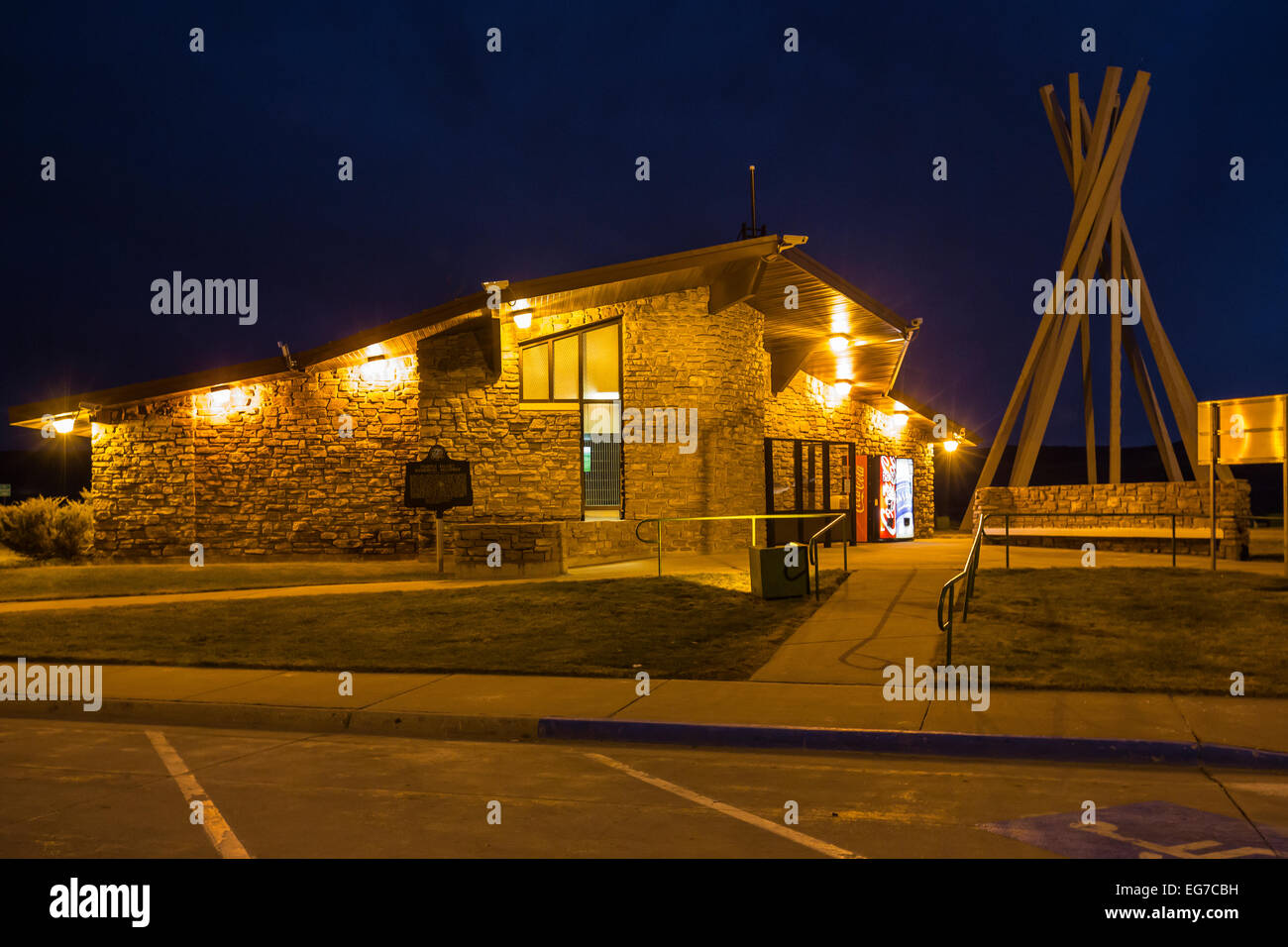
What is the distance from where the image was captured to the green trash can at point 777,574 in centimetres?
1299

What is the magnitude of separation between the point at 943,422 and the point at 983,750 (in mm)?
26528

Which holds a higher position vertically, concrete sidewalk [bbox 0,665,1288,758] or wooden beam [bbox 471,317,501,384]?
wooden beam [bbox 471,317,501,384]

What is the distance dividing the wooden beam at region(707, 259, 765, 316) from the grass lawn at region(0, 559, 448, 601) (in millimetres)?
8210

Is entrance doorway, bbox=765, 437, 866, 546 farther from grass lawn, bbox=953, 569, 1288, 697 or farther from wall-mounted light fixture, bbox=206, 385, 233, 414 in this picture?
wall-mounted light fixture, bbox=206, 385, 233, 414

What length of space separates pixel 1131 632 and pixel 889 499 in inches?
669

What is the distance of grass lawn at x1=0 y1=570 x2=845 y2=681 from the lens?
9.86 metres

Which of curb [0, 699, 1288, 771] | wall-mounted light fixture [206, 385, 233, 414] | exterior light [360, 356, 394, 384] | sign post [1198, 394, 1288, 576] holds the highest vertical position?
exterior light [360, 356, 394, 384]

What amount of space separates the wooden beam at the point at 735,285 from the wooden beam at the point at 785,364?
12.8ft

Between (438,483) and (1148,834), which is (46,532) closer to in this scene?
(438,483)

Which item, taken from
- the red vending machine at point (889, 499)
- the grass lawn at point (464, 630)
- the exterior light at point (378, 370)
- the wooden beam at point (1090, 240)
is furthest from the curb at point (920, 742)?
the wooden beam at point (1090, 240)

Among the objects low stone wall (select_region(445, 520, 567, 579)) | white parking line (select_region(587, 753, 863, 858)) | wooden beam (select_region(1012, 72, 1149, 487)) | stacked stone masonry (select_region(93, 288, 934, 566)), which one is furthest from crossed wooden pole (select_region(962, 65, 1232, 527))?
white parking line (select_region(587, 753, 863, 858))

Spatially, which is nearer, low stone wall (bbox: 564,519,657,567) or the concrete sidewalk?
the concrete sidewalk
